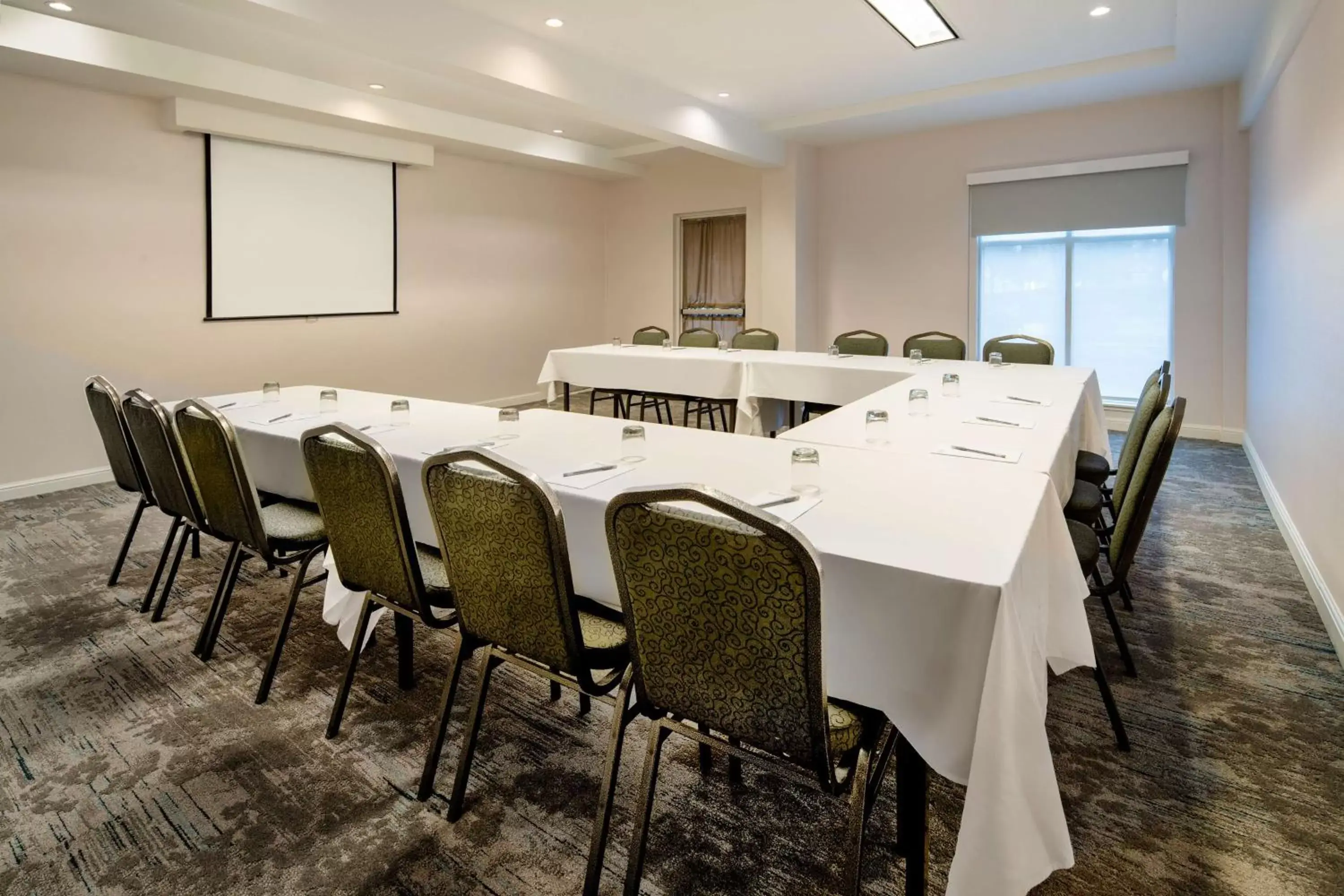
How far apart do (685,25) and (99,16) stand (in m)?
3.23

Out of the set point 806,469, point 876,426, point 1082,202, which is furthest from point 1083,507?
point 1082,202

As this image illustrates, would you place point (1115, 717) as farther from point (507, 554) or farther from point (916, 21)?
point (916, 21)

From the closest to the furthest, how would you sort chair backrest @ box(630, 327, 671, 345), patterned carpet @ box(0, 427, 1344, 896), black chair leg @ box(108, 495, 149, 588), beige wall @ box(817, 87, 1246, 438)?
patterned carpet @ box(0, 427, 1344, 896), black chair leg @ box(108, 495, 149, 588), beige wall @ box(817, 87, 1246, 438), chair backrest @ box(630, 327, 671, 345)

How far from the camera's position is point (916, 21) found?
4453 millimetres

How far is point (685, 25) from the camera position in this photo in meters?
4.49

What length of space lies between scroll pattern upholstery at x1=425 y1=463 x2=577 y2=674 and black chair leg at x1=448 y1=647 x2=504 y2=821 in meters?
0.07

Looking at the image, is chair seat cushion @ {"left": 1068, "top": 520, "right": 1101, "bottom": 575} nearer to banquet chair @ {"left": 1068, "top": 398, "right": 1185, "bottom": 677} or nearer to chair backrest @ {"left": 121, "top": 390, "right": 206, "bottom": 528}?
banquet chair @ {"left": 1068, "top": 398, "right": 1185, "bottom": 677}

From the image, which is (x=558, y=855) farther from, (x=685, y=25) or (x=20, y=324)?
(x=20, y=324)

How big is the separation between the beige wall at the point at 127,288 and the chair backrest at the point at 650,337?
6.91 feet

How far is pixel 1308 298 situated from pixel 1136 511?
2300mm

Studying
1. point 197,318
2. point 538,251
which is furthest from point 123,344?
point 538,251

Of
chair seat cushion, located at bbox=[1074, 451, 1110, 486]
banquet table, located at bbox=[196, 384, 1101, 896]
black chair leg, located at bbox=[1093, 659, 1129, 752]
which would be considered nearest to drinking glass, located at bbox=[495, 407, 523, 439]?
banquet table, located at bbox=[196, 384, 1101, 896]

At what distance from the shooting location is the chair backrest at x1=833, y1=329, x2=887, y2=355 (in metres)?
5.34

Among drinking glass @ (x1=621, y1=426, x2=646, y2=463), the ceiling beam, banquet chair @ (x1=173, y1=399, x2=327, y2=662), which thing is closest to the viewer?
drinking glass @ (x1=621, y1=426, x2=646, y2=463)
